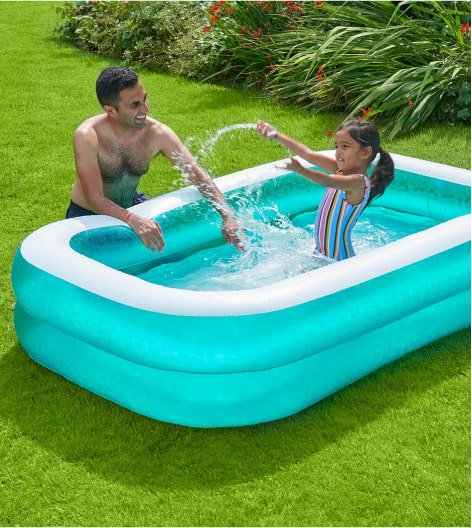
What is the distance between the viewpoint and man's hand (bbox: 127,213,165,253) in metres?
4.12

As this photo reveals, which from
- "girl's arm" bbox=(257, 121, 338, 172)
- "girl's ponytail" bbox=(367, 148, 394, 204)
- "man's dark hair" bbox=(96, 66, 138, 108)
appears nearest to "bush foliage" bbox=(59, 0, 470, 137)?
"girl's arm" bbox=(257, 121, 338, 172)

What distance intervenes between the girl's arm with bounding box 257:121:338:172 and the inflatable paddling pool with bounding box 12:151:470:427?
1.97ft

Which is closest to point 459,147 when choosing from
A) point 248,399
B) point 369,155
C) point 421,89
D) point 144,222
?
point 421,89

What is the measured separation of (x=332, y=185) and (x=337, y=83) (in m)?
3.26

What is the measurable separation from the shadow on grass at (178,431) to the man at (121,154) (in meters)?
0.82

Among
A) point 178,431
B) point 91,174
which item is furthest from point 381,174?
point 178,431

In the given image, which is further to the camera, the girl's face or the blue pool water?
the blue pool water

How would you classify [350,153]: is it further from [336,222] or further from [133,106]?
[133,106]

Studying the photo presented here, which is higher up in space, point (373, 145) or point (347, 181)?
point (373, 145)

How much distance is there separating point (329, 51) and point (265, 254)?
2.78 m

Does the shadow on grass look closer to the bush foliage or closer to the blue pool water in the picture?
the blue pool water

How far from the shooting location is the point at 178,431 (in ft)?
12.0

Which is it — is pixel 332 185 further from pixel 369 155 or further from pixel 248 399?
pixel 248 399

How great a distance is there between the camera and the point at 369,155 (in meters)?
4.31
